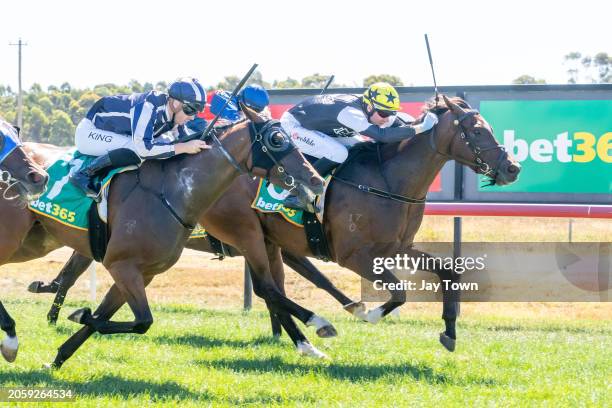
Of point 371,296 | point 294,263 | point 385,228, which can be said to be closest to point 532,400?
point 385,228

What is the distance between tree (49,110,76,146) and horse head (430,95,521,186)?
5357cm

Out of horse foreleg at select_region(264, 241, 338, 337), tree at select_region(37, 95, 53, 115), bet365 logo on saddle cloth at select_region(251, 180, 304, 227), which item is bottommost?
tree at select_region(37, 95, 53, 115)

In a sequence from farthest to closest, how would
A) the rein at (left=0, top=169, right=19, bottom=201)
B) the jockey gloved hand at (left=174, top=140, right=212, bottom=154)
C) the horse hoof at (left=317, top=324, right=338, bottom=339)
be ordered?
the horse hoof at (left=317, top=324, right=338, bottom=339) → the rein at (left=0, top=169, right=19, bottom=201) → the jockey gloved hand at (left=174, top=140, right=212, bottom=154)

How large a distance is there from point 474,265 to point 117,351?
17.7 feet

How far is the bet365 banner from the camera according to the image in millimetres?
10891

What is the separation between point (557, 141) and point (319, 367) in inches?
198

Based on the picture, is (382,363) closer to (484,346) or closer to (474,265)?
(484,346)

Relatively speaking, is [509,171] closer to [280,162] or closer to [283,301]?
[283,301]

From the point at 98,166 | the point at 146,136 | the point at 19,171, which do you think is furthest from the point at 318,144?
the point at 19,171

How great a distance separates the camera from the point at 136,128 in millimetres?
6727

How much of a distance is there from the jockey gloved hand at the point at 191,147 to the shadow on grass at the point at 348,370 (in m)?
1.71

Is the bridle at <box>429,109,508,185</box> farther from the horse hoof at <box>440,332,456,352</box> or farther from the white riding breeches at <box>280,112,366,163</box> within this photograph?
the horse hoof at <box>440,332,456,352</box>

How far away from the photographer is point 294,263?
8891mm

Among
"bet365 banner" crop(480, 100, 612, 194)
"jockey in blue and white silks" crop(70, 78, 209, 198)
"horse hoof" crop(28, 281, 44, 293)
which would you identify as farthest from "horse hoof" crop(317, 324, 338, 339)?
"bet365 banner" crop(480, 100, 612, 194)
